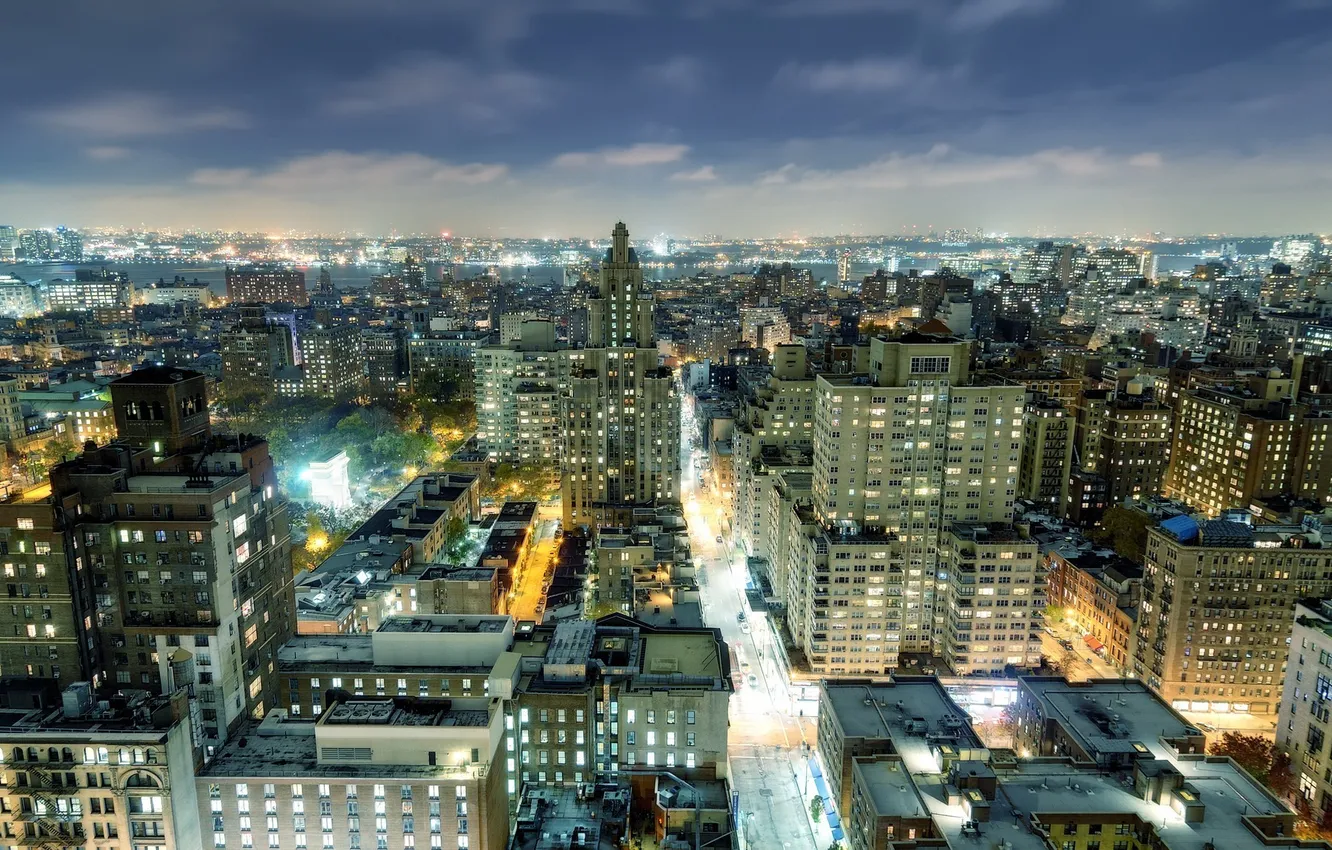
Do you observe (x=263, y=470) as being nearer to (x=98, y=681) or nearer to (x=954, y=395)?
(x=98, y=681)

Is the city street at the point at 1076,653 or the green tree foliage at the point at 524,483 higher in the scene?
the green tree foliage at the point at 524,483

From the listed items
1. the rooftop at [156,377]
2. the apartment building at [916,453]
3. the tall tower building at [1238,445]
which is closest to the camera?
the rooftop at [156,377]

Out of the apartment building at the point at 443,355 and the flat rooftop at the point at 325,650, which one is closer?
the flat rooftop at the point at 325,650

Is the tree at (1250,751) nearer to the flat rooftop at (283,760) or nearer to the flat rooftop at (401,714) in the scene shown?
the flat rooftop at (401,714)

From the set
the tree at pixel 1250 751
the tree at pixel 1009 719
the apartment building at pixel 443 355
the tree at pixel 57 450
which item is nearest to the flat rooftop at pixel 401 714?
the tree at pixel 1009 719

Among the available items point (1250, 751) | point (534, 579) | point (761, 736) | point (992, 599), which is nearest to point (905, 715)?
point (761, 736)

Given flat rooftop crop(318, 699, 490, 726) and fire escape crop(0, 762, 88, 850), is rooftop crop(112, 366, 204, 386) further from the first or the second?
flat rooftop crop(318, 699, 490, 726)

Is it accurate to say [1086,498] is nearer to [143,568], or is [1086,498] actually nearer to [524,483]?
[524,483]
